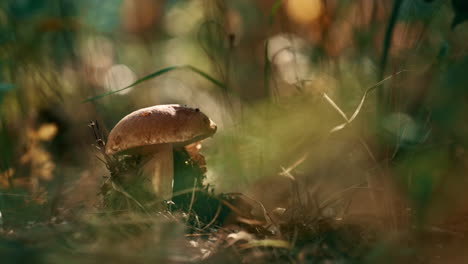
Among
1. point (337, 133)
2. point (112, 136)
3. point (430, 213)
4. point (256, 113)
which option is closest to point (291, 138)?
point (337, 133)

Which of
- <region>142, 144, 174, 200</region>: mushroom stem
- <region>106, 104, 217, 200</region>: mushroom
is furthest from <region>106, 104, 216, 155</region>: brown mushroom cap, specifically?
<region>142, 144, 174, 200</region>: mushroom stem

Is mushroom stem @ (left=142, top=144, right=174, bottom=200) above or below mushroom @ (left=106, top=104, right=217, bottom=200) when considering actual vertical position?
below

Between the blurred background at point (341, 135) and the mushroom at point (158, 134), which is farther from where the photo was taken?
the mushroom at point (158, 134)

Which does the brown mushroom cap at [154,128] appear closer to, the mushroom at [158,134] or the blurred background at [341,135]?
the mushroom at [158,134]

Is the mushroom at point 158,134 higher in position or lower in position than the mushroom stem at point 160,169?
higher

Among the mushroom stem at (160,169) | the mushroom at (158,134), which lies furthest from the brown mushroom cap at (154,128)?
the mushroom stem at (160,169)

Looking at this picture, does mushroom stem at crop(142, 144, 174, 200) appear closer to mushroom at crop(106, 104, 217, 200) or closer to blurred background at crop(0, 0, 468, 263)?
mushroom at crop(106, 104, 217, 200)
